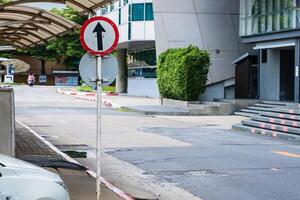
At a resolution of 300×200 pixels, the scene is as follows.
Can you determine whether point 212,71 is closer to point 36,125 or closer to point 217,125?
point 217,125

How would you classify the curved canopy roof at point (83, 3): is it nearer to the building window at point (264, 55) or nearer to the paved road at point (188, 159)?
the paved road at point (188, 159)

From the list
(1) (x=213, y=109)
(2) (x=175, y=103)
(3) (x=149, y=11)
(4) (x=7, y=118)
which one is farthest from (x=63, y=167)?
(3) (x=149, y=11)

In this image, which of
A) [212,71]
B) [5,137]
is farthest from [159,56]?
[5,137]

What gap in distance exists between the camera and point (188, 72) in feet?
105

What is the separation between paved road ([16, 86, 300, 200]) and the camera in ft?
31.7

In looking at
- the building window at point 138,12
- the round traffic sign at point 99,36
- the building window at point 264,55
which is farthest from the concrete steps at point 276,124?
the building window at point 138,12

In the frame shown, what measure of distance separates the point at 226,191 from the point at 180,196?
866 millimetres

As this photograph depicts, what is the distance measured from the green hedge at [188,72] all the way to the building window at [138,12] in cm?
1293

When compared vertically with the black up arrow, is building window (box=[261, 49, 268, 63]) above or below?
above

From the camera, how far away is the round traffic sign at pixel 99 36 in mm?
8625

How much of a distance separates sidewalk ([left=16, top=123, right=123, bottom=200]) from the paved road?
0.57 metres

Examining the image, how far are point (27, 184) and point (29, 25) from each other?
33.8ft

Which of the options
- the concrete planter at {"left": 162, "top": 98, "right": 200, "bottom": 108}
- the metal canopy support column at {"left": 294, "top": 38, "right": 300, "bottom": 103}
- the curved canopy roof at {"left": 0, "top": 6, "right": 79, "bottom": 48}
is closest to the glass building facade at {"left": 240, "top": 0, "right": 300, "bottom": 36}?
the metal canopy support column at {"left": 294, "top": 38, "right": 300, "bottom": 103}

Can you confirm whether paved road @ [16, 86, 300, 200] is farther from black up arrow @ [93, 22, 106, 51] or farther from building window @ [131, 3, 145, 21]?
building window @ [131, 3, 145, 21]
